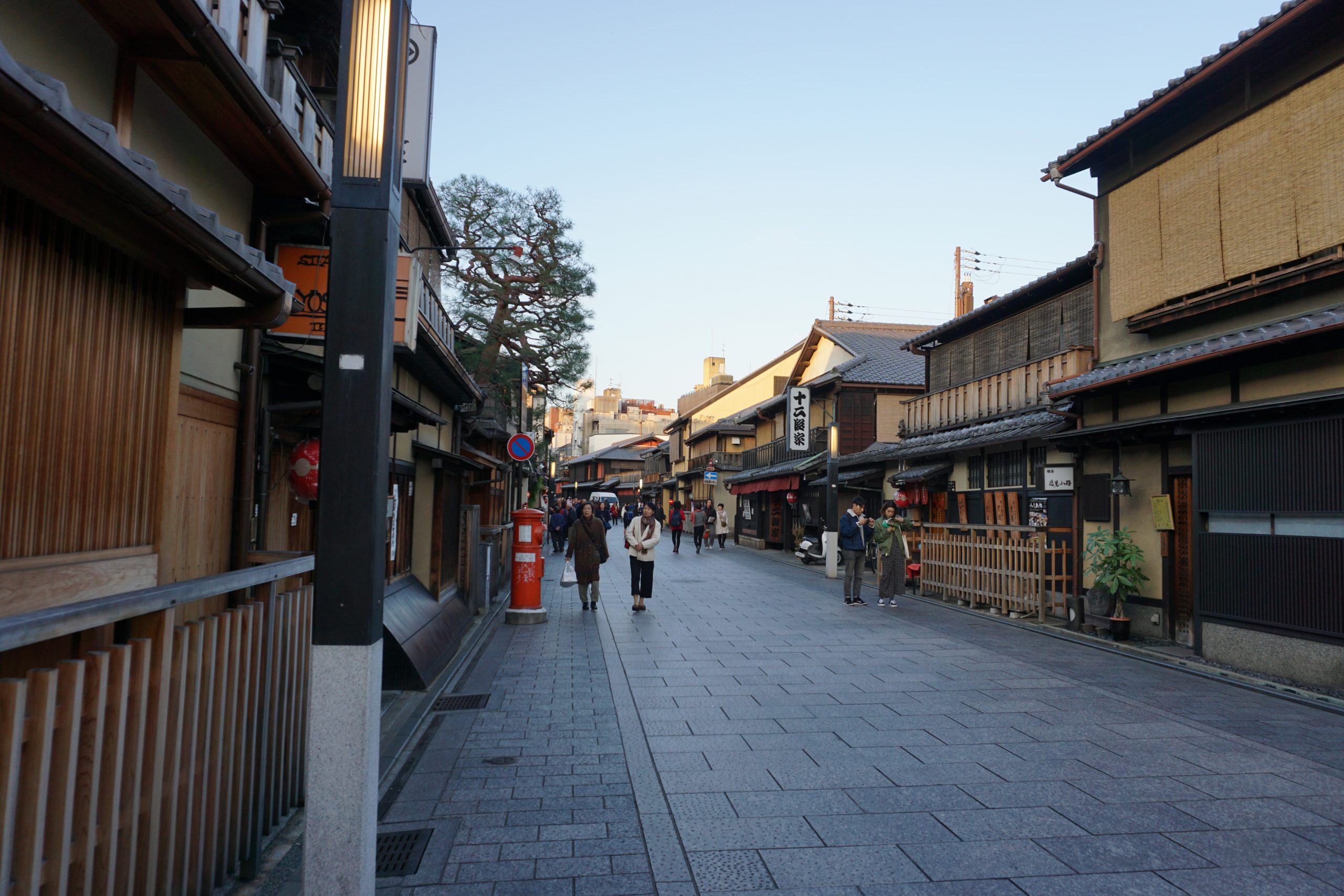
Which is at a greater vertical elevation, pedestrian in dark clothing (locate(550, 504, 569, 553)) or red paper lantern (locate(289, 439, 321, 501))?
red paper lantern (locate(289, 439, 321, 501))

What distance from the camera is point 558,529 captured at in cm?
3008

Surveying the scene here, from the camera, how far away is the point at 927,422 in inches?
850

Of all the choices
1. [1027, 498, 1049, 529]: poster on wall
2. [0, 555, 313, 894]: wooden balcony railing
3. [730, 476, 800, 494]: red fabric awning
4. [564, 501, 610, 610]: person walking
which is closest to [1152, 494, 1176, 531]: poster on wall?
[1027, 498, 1049, 529]: poster on wall

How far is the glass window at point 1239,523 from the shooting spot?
925 centimetres

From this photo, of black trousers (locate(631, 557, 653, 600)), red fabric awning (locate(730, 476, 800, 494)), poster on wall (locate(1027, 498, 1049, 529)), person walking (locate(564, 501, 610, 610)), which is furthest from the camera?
red fabric awning (locate(730, 476, 800, 494))

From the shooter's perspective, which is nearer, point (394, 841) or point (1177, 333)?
point (394, 841)

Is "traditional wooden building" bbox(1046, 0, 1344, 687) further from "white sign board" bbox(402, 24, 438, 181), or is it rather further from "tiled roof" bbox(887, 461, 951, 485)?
"white sign board" bbox(402, 24, 438, 181)

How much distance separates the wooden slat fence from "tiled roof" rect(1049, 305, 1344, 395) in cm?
262

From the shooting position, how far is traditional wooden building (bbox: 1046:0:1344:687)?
871 centimetres

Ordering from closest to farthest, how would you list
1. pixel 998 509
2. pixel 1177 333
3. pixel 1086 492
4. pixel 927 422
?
1. pixel 1177 333
2. pixel 1086 492
3. pixel 998 509
4. pixel 927 422

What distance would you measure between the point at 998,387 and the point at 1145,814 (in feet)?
46.4

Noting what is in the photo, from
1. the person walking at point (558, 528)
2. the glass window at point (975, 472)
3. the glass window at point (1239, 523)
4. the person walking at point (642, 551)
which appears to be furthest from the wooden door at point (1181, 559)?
the person walking at point (558, 528)

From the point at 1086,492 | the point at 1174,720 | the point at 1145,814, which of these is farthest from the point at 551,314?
the point at 1145,814

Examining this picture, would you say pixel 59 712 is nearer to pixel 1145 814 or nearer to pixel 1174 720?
pixel 1145 814
